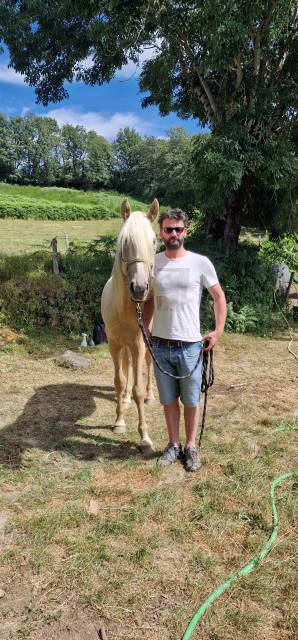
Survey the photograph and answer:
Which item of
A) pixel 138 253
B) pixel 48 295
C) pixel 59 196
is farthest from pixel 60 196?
pixel 138 253

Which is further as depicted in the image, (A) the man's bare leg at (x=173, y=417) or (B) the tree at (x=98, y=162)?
(B) the tree at (x=98, y=162)

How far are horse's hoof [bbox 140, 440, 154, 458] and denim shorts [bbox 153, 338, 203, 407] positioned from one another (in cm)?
71

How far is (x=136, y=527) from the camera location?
2725 millimetres

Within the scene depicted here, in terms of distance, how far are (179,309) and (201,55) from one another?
27.6ft

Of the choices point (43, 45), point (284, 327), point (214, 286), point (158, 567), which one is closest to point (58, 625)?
point (158, 567)

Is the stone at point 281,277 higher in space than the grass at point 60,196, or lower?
lower

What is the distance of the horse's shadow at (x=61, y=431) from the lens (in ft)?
12.6

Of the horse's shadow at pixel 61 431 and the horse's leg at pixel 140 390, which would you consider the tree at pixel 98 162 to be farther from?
the horse's leg at pixel 140 390

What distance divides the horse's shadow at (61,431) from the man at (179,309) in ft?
3.37

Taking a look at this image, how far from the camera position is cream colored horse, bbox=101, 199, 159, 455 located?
3.08 metres

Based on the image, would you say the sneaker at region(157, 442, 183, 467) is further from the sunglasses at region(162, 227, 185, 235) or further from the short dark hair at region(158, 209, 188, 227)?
the short dark hair at region(158, 209, 188, 227)

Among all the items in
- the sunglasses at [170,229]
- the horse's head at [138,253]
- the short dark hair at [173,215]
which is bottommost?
the horse's head at [138,253]

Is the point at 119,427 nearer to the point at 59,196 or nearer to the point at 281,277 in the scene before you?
the point at 281,277

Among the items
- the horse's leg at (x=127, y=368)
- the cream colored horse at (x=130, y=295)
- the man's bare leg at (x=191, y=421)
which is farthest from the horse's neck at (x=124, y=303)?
the man's bare leg at (x=191, y=421)
